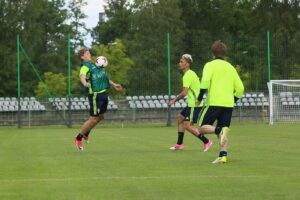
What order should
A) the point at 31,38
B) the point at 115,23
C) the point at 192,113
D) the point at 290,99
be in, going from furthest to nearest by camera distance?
the point at 115,23 < the point at 31,38 < the point at 290,99 < the point at 192,113

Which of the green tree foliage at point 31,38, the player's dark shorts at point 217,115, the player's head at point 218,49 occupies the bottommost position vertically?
the player's dark shorts at point 217,115

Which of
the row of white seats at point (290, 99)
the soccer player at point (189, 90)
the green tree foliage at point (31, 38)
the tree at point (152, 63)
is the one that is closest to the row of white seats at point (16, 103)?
the green tree foliage at point (31, 38)

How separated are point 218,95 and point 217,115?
12.0 inches

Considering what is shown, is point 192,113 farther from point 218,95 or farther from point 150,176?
point 150,176

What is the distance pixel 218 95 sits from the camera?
10305 mm

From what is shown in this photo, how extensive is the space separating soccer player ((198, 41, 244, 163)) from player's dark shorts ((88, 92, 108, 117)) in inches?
144

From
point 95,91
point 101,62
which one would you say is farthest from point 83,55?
point 95,91

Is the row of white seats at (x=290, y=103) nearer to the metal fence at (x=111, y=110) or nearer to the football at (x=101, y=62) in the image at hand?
the metal fence at (x=111, y=110)

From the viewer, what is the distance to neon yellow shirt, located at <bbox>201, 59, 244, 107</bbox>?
10273mm

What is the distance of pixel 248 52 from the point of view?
104 ft

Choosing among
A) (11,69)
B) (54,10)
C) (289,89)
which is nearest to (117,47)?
(11,69)

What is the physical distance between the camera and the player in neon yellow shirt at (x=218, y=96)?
10.3 meters

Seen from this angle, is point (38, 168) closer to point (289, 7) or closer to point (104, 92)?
point (104, 92)

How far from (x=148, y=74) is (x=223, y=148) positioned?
2164 centimetres
